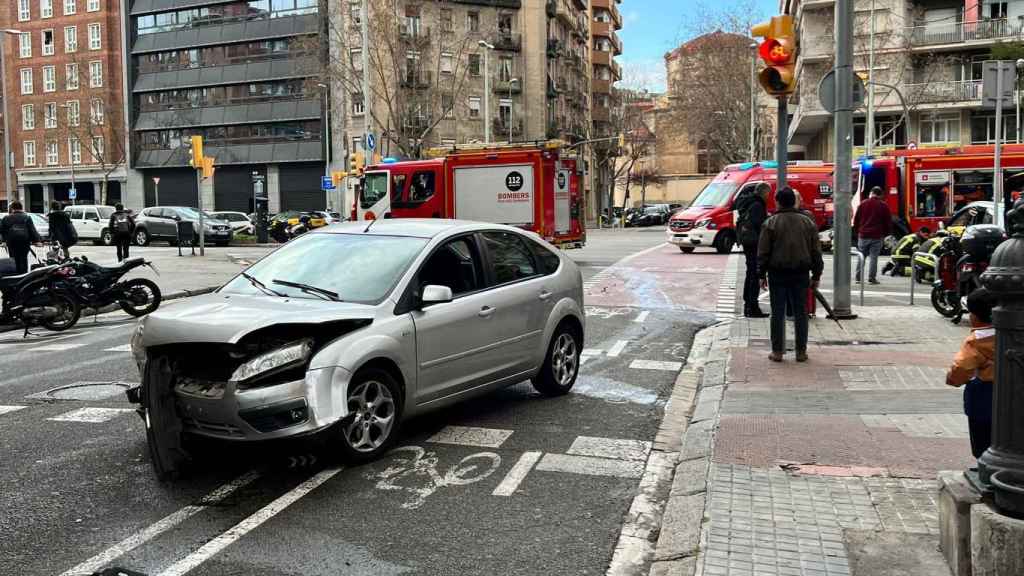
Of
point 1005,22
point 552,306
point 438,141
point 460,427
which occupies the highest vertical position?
point 1005,22

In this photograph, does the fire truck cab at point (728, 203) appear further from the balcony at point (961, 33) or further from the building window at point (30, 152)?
the building window at point (30, 152)

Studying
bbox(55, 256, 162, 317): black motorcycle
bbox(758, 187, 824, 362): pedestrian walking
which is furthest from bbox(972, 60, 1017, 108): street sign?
bbox(55, 256, 162, 317): black motorcycle

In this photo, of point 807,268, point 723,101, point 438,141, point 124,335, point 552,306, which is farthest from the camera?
point 723,101

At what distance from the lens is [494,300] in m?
6.93

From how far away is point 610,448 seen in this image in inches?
250

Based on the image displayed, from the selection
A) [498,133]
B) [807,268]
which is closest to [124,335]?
[807,268]

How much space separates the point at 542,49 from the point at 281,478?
6616 cm

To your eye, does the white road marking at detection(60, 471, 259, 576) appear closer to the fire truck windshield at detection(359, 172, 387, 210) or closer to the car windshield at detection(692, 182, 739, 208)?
the fire truck windshield at detection(359, 172, 387, 210)

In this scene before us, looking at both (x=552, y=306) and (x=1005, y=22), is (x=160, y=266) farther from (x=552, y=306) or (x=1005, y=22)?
(x=1005, y=22)

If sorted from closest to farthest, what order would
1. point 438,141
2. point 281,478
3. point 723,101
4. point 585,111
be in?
point 281,478 → point 438,141 → point 723,101 → point 585,111

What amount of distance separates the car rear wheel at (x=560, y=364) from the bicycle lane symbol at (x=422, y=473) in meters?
1.71

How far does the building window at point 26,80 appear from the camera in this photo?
239 feet

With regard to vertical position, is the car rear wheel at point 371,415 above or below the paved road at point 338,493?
above

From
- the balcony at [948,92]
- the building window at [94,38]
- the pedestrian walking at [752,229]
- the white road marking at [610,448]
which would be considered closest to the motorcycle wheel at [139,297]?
the pedestrian walking at [752,229]
